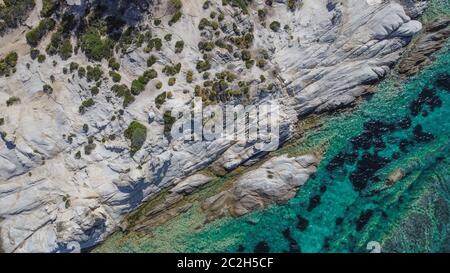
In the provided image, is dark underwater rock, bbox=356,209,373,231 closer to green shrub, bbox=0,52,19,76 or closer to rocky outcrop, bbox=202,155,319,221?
rocky outcrop, bbox=202,155,319,221

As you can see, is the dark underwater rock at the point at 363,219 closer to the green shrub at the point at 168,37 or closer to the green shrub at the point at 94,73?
the green shrub at the point at 168,37

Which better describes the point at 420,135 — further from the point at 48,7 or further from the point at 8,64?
the point at 8,64

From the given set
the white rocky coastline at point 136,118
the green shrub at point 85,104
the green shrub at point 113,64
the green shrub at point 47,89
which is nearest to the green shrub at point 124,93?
the white rocky coastline at point 136,118

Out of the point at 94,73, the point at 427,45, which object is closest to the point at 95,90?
the point at 94,73

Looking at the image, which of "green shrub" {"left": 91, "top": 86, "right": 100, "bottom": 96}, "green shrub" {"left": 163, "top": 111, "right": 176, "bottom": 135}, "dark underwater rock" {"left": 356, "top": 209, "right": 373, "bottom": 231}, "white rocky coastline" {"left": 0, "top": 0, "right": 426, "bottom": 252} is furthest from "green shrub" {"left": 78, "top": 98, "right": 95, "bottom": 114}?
"dark underwater rock" {"left": 356, "top": 209, "right": 373, "bottom": 231}
